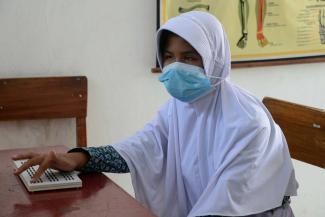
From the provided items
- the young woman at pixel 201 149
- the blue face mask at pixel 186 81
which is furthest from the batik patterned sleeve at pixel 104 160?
the blue face mask at pixel 186 81

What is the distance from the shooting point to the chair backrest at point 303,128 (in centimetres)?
168

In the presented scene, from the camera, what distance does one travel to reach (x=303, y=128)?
1726mm

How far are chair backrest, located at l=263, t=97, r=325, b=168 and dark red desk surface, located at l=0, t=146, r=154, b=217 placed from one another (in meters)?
0.74

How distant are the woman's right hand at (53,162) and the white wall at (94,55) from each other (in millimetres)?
832

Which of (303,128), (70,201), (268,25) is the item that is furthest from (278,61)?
(70,201)

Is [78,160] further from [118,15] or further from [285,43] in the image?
[285,43]

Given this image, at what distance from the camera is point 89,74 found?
7.36 feet

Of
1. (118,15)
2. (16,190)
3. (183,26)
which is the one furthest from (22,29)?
(16,190)

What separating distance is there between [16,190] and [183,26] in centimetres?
64

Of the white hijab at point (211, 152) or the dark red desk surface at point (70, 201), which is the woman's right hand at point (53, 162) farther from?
the white hijab at point (211, 152)

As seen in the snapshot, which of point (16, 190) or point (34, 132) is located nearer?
point (16, 190)

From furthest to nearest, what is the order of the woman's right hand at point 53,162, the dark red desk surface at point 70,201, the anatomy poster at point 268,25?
the anatomy poster at point 268,25, the woman's right hand at point 53,162, the dark red desk surface at point 70,201

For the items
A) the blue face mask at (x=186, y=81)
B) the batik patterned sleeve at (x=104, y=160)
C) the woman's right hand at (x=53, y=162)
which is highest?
the blue face mask at (x=186, y=81)

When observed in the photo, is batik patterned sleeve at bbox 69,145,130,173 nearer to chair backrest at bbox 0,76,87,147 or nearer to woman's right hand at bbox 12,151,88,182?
woman's right hand at bbox 12,151,88,182
